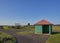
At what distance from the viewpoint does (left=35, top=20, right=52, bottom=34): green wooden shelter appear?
32969 mm

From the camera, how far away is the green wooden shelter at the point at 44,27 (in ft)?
108

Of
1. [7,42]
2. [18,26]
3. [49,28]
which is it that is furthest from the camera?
[18,26]

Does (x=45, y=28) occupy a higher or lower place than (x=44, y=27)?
lower

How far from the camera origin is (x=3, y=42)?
1838 centimetres

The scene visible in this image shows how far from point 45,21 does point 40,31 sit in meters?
2.54

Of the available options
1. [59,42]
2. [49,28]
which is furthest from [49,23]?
[59,42]

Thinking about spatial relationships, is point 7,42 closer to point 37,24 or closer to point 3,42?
point 3,42

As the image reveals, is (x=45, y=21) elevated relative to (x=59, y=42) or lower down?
elevated

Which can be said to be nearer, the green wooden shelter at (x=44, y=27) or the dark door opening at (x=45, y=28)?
the green wooden shelter at (x=44, y=27)

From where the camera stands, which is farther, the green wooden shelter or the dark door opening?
the dark door opening

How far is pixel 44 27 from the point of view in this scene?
3425 cm

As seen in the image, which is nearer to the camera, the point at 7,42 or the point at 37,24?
the point at 7,42

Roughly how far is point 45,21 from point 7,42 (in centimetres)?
1724

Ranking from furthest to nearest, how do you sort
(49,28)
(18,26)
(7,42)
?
(18,26) → (49,28) → (7,42)
